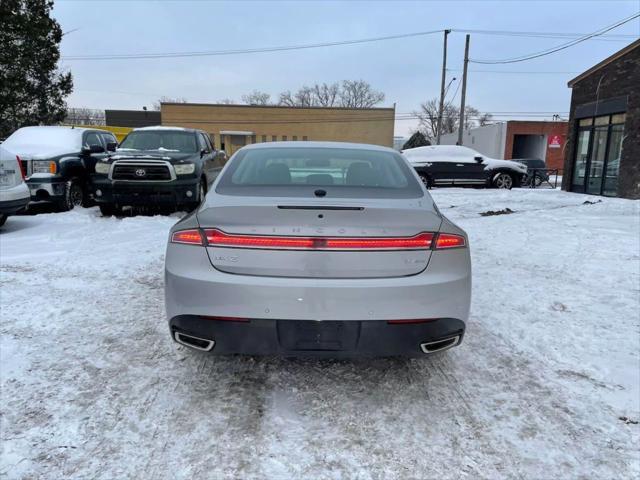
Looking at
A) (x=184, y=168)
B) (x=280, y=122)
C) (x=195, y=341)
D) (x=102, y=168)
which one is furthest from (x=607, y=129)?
(x=280, y=122)

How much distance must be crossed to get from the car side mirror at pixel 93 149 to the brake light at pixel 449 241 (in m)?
9.79

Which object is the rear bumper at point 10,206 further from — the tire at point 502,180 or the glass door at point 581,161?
the glass door at point 581,161

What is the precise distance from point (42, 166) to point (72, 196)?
876mm

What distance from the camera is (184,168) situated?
9070 millimetres

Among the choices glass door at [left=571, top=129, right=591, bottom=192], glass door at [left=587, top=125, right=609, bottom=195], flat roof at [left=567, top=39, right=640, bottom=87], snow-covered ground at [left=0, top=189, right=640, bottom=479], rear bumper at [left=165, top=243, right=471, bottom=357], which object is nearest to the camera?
snow-covered ground at [left=0, top=189, right=640, bottom=479]

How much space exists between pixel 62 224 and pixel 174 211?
2207 mm

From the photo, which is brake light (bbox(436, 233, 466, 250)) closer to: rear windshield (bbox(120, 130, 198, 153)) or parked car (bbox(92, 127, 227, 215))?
parked car (bbox(92, 127, 227, 215))

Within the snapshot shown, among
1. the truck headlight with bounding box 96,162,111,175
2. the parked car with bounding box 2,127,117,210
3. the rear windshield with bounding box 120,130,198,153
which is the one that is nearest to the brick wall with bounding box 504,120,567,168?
the rear windshield with bounding box 120,130,198,153

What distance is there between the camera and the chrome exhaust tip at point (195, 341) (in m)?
2.68

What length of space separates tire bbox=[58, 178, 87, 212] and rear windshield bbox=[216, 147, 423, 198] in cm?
742

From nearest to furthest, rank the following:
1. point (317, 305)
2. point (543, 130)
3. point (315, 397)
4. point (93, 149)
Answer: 1. point (317, 305)
2. point (315, 397)
3. point (93, 149)
4. point (543, 130)

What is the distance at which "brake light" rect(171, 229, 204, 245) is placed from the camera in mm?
2674

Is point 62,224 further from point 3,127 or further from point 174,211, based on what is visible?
point 3,127

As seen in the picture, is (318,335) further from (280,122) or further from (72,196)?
(280,122)
